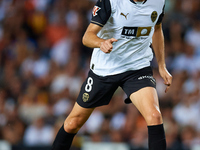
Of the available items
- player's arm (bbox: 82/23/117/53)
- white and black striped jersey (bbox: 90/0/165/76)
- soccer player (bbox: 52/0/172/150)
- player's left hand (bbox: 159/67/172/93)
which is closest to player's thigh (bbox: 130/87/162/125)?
soccer player (bbox: 52/0/172/150)

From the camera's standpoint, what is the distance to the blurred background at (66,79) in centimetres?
703

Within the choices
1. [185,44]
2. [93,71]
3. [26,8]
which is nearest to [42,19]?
[26,8]

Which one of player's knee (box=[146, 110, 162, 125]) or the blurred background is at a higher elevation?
player's knee (box=[146, 110, 162, 125])

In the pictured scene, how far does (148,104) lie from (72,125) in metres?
1.11

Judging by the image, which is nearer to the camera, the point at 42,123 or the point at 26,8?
the point at 42,123

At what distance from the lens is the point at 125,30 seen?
392 cm

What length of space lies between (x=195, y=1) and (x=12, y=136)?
5.49m

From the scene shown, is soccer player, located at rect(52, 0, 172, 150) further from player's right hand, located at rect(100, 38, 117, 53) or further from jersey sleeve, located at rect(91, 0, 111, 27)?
player's right hand, located at rect(100, 38, 117, 53)

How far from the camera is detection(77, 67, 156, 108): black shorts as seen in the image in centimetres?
402

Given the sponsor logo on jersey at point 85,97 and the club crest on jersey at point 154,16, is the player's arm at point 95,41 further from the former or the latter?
the sponsor logo on jersey at point 85,97

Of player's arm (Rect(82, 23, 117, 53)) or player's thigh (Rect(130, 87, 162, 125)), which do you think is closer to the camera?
player's arm (Rect(82, 23, 117, 53))

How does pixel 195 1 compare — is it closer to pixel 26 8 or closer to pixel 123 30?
pixel 26 8

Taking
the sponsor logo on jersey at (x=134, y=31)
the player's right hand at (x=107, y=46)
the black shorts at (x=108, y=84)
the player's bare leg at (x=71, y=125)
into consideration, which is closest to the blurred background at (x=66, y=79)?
the player's bare leg at (x=71, y=125)

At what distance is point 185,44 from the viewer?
26.5 feet
